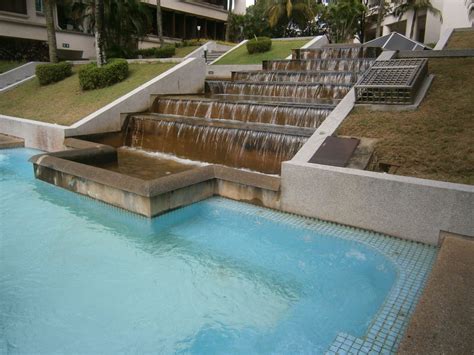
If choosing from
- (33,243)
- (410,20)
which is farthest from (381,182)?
(410,20)

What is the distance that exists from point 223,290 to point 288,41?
1828 centimetres

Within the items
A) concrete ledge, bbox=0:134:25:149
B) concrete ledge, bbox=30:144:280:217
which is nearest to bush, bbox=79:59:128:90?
concrete ledge, bbox=0:134:25:149

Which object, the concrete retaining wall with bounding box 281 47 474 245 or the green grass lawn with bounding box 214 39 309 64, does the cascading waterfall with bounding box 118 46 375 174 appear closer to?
the concrete retaining wall with bounding box 281 47 474 245

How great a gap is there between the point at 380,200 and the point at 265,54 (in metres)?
14.9

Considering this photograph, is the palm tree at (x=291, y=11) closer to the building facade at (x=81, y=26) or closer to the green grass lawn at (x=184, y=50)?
the building facade at (x=81, y=26)

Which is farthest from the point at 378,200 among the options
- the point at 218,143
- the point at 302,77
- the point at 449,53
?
the point at 302,77

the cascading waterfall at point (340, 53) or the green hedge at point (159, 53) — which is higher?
the green hedge at point (159, 53)

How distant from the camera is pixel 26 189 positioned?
7094 mm

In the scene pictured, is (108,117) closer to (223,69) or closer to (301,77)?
(301,77)

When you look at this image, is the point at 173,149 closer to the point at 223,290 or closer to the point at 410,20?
the point at 223,290

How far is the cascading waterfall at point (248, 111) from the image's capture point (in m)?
8.35

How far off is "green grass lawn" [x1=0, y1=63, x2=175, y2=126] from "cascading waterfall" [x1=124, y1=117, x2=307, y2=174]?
1.70 m

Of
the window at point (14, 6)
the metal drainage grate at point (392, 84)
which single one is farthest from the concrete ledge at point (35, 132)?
the window at point (14, 6)

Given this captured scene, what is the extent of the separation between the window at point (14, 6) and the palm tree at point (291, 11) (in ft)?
53.6
